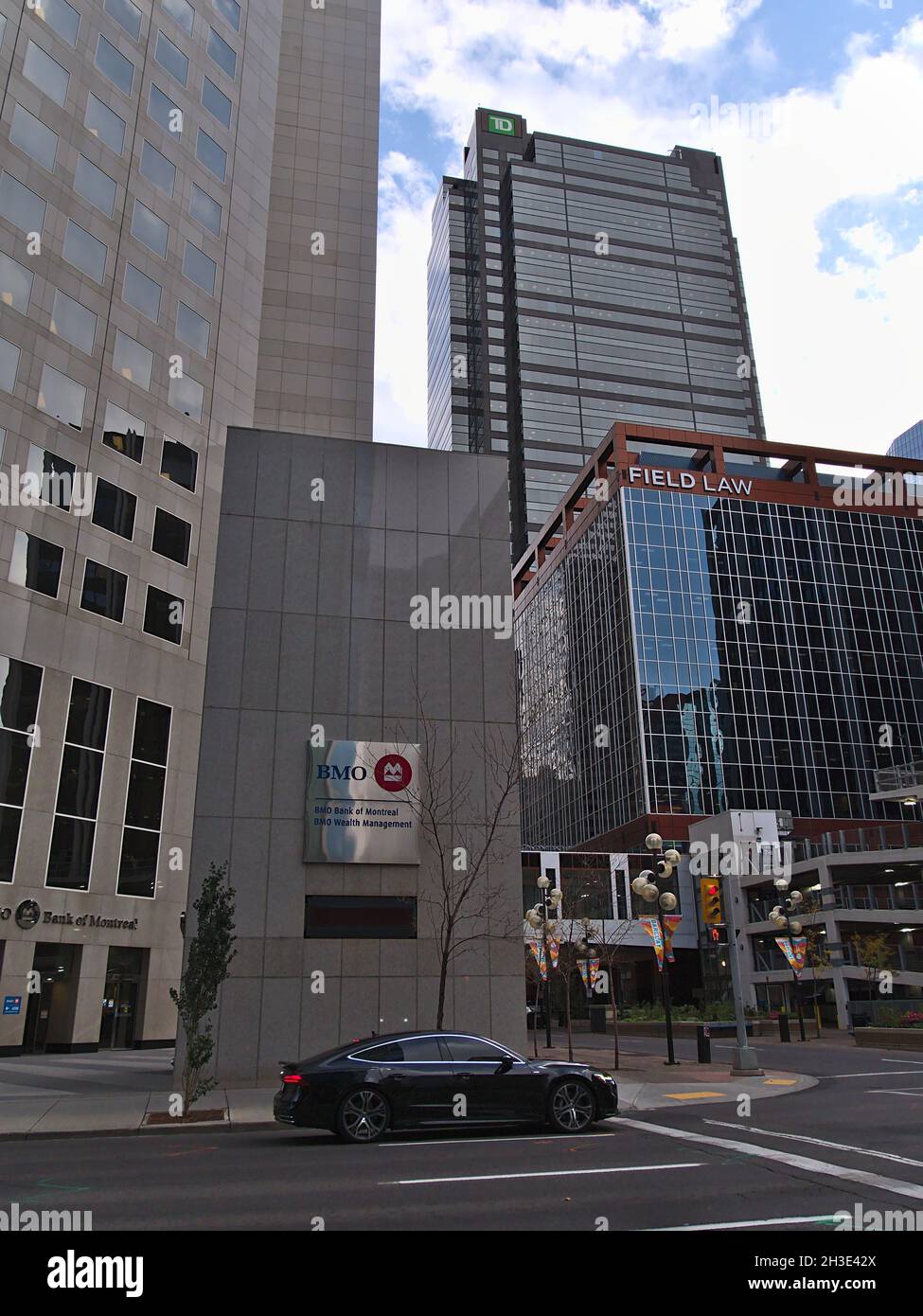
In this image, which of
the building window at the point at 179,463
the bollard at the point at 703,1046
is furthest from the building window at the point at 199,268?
the bollard at the point at 703,1046

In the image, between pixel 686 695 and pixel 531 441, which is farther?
pixel 531 441

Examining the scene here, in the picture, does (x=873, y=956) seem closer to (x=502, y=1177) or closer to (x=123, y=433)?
(x=502, y=1177)

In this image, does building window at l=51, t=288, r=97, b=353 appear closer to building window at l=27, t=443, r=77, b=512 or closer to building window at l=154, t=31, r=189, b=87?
building window at l=27, t=443, r=77, b=512

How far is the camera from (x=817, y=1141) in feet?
38.0

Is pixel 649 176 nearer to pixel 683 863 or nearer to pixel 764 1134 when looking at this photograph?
pixel 683 863

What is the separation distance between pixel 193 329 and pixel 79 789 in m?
21.6

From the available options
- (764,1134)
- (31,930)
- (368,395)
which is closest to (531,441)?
(368,395)

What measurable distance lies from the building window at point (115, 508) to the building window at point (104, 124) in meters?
15.1

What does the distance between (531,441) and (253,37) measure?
265 ft

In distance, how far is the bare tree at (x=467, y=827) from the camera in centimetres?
2089

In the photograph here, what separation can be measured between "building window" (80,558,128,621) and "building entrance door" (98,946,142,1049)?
12.8 meters

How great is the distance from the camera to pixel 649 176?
150125mm

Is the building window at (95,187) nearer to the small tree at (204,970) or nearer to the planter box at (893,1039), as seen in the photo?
the small tree at (204,970)

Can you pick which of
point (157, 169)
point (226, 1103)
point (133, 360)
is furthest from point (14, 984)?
point (157, 169)
